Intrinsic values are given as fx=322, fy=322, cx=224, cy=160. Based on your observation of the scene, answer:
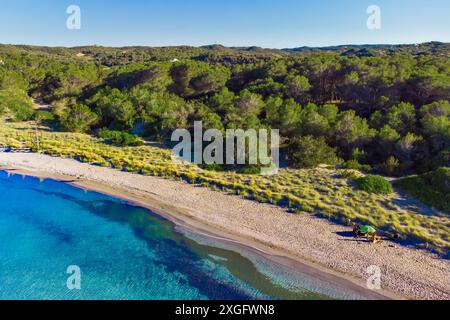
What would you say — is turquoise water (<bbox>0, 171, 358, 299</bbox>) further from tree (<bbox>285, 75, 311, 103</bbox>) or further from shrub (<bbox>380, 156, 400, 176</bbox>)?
tree (<bbox>285, 75, 311, 103</bbox>)

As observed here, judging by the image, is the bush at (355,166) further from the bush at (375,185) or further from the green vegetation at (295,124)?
the bush at (375,185)

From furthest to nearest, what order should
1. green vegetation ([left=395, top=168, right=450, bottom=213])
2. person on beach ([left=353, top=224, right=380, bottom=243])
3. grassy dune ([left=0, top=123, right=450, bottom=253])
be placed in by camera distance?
green vegetation ([left=395, top=168, right=450, bottom=213]) < grassy dune ([left=0, top=123, right=450, bottom=253]) < person on beach ([left=353, top=224, right=380, bottom=243])

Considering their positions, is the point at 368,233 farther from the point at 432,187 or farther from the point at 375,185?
the point at 432,187

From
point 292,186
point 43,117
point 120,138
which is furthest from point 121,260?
point 43,117

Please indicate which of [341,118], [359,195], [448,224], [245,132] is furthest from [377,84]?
Answer: [448,224]

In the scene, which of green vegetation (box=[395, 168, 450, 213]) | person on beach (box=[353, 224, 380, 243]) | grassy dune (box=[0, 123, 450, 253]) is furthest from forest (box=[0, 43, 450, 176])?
person on beach (box=[353, 224, 380, 243])

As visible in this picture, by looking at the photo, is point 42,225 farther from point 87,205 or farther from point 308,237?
point 308,237
